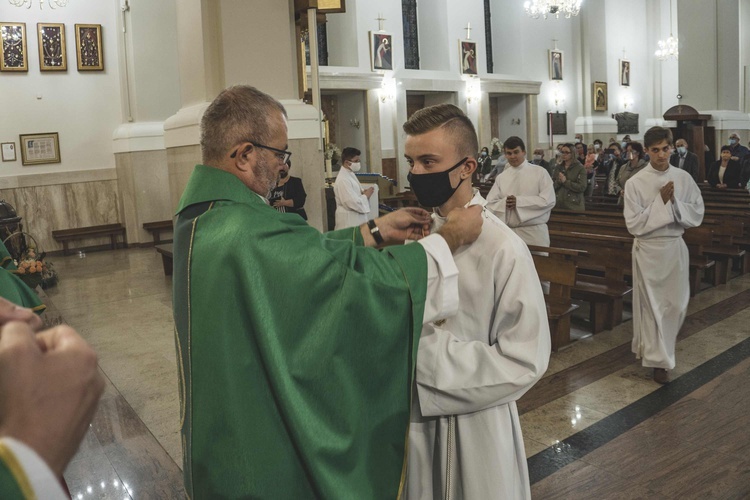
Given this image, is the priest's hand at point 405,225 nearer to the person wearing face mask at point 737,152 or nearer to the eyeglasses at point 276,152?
the eyeglasses at point 276,152

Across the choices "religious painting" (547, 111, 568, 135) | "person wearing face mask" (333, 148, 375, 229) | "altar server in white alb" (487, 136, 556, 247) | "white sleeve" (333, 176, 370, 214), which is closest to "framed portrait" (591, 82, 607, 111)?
"religious painting" (547, 111, 568, 135)

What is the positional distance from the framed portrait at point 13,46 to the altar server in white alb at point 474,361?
12.6 meters

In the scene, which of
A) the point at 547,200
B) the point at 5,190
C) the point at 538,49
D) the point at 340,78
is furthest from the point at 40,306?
the point at 538,49

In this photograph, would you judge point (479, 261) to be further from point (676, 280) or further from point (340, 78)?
point (340, 78)

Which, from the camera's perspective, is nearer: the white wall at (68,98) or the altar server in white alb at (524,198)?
the altar server in white alb at (524,198)

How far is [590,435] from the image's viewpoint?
405cm

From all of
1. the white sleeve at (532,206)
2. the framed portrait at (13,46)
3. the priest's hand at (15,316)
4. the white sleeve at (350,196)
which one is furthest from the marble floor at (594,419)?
the framed portrait at (13,46)

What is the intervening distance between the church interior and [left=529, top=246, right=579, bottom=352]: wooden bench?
2.9 inches

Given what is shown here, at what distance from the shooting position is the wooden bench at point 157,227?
510 inches

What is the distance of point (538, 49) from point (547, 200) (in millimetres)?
16278

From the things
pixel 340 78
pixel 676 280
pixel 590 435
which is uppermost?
pixel 340 78

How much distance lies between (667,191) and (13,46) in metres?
12.0

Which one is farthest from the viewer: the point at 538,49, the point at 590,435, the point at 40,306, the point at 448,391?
the point at 538,49

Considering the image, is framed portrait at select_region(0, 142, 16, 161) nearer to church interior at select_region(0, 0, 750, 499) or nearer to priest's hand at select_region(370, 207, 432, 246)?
church interior at select_region(0, 0, 750, 499)
